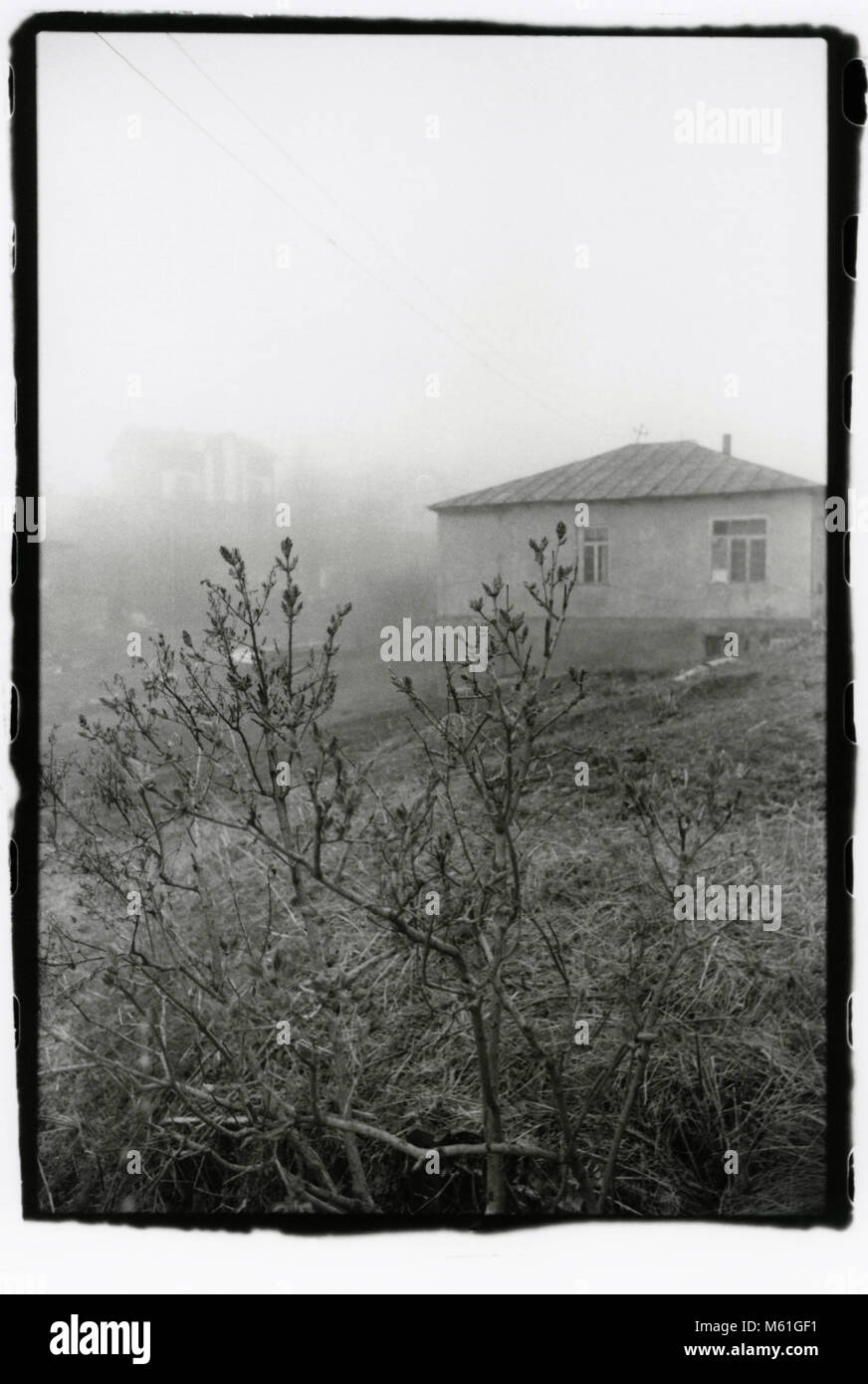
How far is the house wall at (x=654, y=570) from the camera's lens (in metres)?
2.62

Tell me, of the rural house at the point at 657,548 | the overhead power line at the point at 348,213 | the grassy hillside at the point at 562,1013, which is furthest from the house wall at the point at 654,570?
the overhead power line at the point at 348,213

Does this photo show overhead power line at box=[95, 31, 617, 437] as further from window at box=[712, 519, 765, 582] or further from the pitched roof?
window at box=[712, 519, 765, 582]

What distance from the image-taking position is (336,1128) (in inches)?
96.2

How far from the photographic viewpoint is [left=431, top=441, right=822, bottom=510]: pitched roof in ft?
8.66

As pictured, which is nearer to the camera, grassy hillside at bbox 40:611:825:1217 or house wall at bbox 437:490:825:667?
grassy hillside at bbox 40:611:825:1217

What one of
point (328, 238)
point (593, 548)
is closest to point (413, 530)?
point (593, 548)

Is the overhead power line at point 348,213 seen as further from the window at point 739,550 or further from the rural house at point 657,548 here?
the window at point 739,550

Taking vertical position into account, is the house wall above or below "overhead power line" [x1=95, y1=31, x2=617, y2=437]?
below

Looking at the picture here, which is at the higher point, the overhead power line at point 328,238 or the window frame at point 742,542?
the overhead power line at point 328,238

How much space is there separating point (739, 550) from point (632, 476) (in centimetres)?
34

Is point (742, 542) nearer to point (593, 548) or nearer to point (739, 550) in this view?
point (739, 550)

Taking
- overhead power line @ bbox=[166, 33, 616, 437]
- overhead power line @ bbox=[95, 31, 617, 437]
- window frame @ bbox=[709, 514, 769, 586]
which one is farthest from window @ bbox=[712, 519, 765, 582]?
overhead power line @ bbox=[95, 31, 617, 437]

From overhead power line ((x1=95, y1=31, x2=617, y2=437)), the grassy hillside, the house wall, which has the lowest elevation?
the grassy hillside

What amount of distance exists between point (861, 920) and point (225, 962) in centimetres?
161
